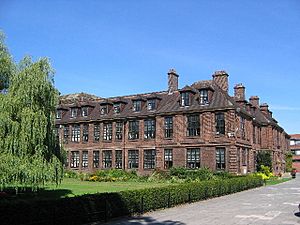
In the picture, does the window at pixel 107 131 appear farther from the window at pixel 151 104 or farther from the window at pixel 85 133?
the window at pixel 151 104

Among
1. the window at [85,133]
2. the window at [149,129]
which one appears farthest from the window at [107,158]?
the window at [149,129]

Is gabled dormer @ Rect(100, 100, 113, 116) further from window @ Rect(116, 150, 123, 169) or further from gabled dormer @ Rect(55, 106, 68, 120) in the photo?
gabled dormer @ Rect(55, 106, 68, 120)

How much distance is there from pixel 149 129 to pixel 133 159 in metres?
4.03

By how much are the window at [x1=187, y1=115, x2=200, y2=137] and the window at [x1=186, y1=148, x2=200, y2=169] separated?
65.6 inches

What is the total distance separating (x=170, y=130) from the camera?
39.6 metres

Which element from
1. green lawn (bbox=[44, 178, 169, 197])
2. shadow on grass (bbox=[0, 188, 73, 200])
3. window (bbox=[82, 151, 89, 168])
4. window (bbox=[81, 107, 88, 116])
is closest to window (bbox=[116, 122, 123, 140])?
window (bbox=[82, 151, 89, 168])

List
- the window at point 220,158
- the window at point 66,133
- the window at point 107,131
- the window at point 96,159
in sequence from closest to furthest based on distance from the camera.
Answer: the window at point 220,158 < the window at point 107,131 < the window at point 96,159 < the window at point 66,133

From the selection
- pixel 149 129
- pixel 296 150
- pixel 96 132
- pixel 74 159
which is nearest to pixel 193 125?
pixel 149 129

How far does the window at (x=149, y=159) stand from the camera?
4069 cm

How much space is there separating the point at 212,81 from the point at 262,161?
1219cm

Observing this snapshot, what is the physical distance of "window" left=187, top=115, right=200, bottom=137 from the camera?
37.8 m

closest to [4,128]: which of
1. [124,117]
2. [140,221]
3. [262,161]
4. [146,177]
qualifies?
[140,221]

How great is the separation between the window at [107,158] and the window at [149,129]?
18.1 ft

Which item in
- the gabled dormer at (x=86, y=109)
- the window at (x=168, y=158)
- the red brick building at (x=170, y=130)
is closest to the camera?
the red brick building at (x=170, y=130)
